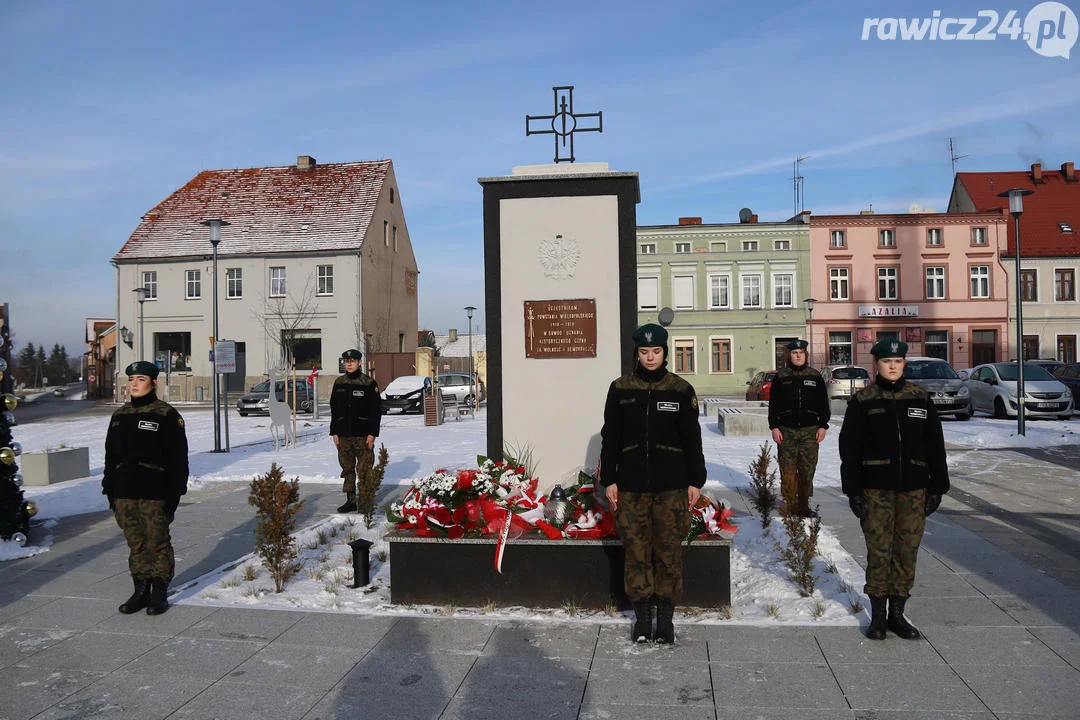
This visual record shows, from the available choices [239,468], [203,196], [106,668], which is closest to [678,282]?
[203,196]

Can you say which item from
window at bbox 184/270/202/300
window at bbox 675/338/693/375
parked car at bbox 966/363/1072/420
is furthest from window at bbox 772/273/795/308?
window at bbox 184/270/202/300

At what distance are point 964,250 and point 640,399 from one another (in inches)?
1655

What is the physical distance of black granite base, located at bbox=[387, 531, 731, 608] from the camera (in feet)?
17.4

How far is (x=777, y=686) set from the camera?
4.03 m

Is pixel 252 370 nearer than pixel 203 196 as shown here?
Yes

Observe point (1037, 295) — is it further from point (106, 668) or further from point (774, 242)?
point (106, 668)

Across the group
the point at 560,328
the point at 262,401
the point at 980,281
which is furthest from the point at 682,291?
the point at 560,328

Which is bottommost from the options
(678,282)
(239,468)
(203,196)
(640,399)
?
(239,468)

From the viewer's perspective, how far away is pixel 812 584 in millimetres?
5617

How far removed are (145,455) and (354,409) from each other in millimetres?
3608

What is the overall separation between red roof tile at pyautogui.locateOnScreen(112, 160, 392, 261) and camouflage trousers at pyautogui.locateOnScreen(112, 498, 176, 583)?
3203 cm

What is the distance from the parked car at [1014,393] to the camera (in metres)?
19.5

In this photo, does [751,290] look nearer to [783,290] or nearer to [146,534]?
[783,290]

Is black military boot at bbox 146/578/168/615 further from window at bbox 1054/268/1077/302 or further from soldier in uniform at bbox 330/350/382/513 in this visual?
window at bbox 1054/268/1077/302
